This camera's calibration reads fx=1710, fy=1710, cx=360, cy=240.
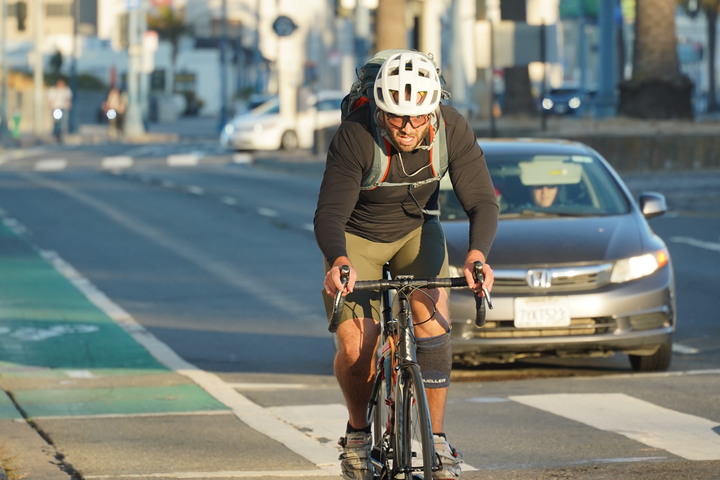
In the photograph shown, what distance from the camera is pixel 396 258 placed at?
644 cm

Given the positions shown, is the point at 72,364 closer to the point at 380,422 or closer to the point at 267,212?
the point at 380,422

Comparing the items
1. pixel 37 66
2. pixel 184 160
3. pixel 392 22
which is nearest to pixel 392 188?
pixel 392 22

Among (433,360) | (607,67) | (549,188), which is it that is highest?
(607,67)

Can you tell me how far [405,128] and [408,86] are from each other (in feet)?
0.62

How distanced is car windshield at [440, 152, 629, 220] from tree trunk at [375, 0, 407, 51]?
82.7ft

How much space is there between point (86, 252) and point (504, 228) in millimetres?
9788

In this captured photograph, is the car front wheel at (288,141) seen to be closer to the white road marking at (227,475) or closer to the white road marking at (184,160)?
the white road marking at (184,160)

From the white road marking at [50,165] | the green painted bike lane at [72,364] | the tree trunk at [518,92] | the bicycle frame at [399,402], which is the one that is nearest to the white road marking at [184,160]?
the white road marking at [50,165]

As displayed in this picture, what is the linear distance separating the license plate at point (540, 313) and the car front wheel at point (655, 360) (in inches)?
29.6

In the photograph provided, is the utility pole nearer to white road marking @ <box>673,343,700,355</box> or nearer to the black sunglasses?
white road marking @ <box>673,343,700,355</box>

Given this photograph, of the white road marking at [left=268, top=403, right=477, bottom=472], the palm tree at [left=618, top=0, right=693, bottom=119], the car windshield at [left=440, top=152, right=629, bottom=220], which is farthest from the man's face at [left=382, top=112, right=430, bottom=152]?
the palm tree at [left=618, top=0, right=693, bottom=119]

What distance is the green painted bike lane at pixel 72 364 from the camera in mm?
9438

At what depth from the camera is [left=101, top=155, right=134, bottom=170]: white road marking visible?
40281 millimetres

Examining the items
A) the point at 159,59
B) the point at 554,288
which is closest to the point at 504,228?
the point at 554,288
